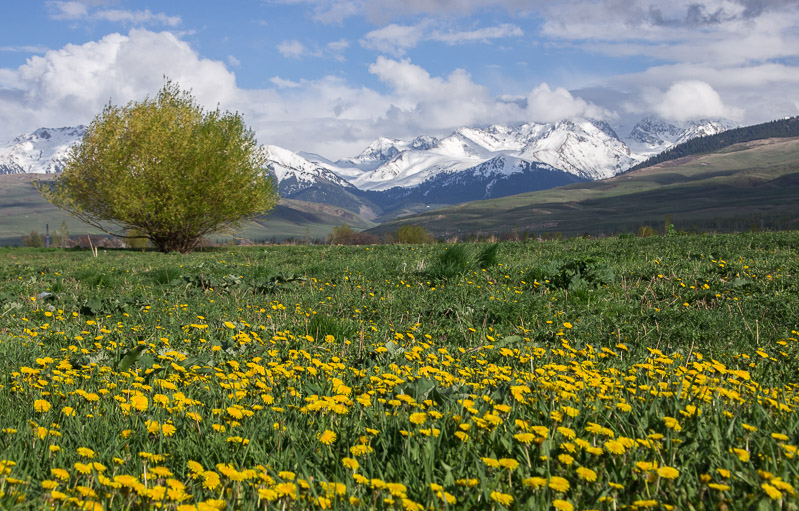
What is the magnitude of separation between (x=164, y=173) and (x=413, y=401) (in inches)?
1296

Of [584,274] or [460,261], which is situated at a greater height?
[460,261]

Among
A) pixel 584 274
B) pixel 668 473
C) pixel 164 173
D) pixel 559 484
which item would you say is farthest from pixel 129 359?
pixel 164 173


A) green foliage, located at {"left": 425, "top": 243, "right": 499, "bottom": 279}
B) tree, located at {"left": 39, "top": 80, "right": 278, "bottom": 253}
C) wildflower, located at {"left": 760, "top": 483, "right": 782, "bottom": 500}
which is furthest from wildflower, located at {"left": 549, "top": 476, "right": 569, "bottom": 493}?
tree, located at {"left": 39, "top": 80, "right": 278, "bottom": 253}

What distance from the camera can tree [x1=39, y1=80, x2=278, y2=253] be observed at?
108 ft

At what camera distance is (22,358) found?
16.5 ft

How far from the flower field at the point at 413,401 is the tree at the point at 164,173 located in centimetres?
2568

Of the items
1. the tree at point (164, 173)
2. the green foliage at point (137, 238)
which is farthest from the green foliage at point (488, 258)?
the green foliage at point (137, 238)

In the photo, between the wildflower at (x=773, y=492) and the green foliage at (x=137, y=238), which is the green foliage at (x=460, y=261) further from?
the green foliage at (x=137, y=238)

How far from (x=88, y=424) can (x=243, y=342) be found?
227 centimetres

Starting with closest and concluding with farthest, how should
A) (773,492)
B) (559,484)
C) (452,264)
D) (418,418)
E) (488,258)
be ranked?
1. (773,492)
2. (559,484)
3. (418,418)
4. (452,264)
5. (488,258)

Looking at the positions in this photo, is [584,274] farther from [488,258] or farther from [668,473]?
[668,473]

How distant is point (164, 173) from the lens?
32625 mm

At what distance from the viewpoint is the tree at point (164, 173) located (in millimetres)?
32875

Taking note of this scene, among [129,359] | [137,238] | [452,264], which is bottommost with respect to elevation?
[129,359]
